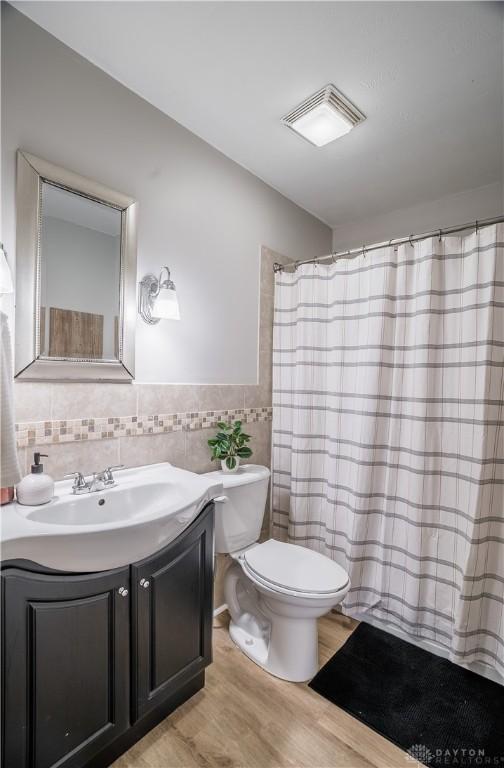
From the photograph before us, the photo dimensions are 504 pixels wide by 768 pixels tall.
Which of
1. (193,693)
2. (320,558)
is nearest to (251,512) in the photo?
(320,558)

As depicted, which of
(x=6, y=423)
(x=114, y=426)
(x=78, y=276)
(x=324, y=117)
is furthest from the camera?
(x=324, y=117)

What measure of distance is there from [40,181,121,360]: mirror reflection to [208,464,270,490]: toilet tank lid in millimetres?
721

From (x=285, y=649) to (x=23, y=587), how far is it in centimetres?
113

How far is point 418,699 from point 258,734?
2.19ft

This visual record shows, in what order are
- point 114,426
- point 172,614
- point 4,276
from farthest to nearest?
point 114,426 < point 172,614 < point 4,276

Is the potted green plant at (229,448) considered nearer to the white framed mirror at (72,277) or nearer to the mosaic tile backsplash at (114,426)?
the mosaic tile backsplash at (114,426)

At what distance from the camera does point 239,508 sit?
169 cm

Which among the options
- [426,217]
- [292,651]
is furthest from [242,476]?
[426,217]

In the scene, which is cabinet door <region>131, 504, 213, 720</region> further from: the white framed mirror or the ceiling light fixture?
the ceiling light fixture

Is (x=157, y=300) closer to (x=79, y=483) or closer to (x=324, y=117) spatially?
(x=79, y=483)

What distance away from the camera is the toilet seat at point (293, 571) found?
144cm

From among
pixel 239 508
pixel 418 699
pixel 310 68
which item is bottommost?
pixel 418 699

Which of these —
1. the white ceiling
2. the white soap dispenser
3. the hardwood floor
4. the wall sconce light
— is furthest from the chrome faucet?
the white ceiling

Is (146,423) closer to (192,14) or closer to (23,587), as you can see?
(23,587)
